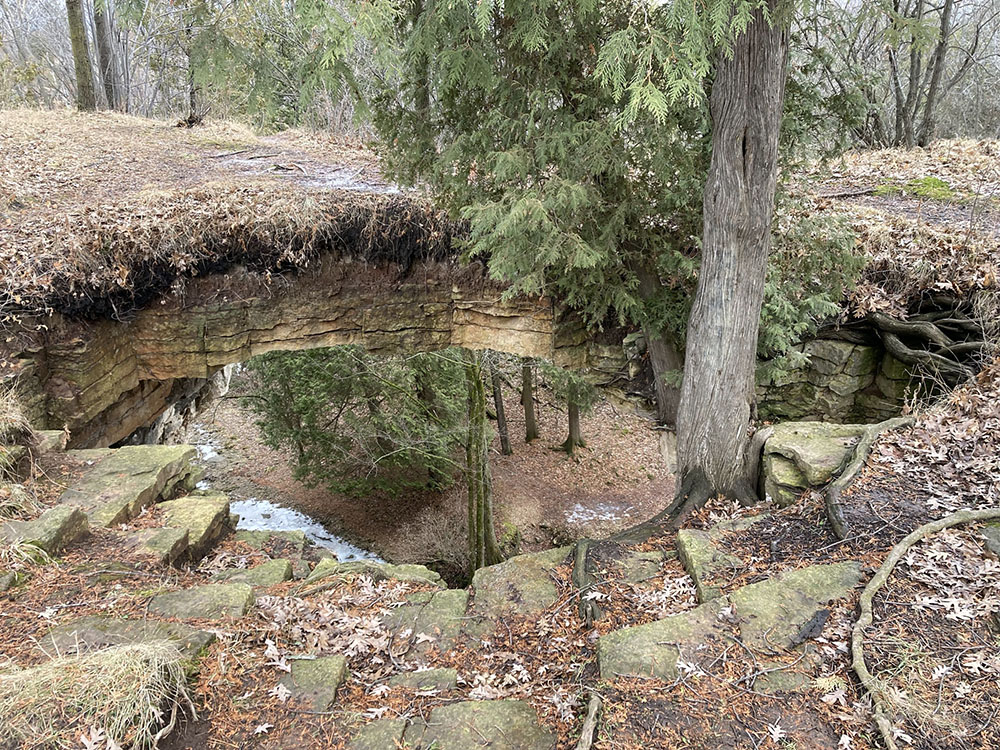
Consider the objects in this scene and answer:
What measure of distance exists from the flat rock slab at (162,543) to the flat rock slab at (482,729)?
2529mm

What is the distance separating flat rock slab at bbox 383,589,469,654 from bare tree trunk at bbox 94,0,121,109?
17786 mm

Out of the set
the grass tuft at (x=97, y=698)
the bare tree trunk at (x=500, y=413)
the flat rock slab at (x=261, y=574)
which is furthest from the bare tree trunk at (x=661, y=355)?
the bare tree trunk at (x=500, y=413)

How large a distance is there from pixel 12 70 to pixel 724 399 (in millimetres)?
20296

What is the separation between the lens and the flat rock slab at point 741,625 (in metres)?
3.00

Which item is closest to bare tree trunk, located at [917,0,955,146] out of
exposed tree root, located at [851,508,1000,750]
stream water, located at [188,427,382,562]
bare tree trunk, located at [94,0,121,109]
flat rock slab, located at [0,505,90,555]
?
exposed tree root, located at [851,508,1000,750]

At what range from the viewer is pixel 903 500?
3.77 metres

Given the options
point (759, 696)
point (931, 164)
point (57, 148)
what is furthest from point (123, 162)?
point (931, 164)

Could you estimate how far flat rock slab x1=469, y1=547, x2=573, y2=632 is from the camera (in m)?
4.08

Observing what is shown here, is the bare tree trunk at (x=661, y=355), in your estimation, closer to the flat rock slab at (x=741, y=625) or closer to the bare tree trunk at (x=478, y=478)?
the flat rock slab at (x=741, y=625)

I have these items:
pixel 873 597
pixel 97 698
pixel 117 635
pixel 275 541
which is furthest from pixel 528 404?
pixel 97 698

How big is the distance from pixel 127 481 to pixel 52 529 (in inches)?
42.0

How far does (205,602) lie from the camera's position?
364 cm

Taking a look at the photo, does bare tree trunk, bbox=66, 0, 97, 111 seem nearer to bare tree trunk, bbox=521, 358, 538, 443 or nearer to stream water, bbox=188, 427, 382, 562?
stream water, bbox=188, 427, 382, 562

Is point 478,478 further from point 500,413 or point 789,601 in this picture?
point 789,601
